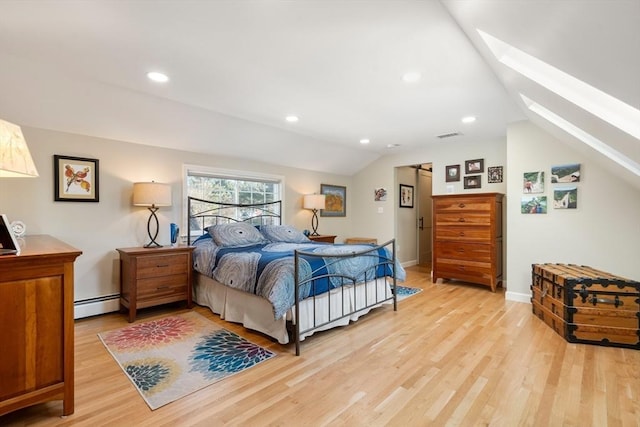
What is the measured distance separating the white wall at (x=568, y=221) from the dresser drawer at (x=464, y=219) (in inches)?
17.7

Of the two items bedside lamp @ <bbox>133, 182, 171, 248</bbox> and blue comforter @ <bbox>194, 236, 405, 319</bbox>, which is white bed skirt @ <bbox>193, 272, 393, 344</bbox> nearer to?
blue comforter @ <bbox>194, 236, 405, 319</bbox>

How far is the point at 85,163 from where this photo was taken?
327 cm

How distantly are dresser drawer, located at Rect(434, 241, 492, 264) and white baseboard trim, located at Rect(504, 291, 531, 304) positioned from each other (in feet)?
1.80

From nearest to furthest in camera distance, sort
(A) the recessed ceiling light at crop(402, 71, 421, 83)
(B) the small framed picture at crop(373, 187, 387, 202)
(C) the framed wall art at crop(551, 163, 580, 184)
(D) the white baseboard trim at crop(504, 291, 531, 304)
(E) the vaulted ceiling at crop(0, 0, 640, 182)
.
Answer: (E) the vaulted ceiling at crop(0, 0, 640, 182)
(A) the recessed ceiling light at crop(402, 71, 421, 83)
(C) the framed wall art at crop(551, 163, 580, 184)
(D) the white baseboard trim at crop(504, 291, 531, 304)
(B) the small framed picture at crop(373, 187, 387, 202)

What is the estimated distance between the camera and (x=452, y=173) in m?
5.30

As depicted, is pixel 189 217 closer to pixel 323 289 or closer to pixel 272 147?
pixel 272 147

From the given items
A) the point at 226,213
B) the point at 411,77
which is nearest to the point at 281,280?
the point at 411,77

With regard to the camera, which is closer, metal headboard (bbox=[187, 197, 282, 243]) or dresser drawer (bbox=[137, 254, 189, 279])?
dresser drawer (bbox=[137, 254, 189, 279])

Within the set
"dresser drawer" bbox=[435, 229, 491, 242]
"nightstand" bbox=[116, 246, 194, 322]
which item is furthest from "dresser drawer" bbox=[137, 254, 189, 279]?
"dresser drawer" bbox=[435, 229, 491, 242]

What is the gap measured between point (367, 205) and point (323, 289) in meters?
4.01

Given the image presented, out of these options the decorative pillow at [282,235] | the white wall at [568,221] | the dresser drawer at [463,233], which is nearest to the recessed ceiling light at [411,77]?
the white wall at [568,221]

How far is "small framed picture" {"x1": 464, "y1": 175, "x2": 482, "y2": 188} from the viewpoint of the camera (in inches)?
198

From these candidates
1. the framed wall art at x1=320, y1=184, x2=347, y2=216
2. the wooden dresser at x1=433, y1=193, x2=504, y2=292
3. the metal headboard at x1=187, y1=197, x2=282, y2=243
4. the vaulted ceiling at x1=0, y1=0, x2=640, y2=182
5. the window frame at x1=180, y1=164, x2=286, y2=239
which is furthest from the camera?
the framed wall art at x1=320, y1=184, x2=347, y2=216

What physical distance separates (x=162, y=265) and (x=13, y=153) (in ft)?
6.67
